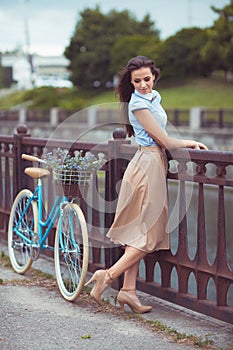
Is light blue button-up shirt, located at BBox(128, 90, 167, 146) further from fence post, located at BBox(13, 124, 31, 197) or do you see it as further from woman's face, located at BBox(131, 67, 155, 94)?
fence post, located at BBox(13, 124, 31, 197)

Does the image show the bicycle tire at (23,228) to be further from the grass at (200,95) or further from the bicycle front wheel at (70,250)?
the grass at (200,95)

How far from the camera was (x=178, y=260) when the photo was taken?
5.95 meters

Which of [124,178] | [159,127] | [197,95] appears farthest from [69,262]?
[197,95]

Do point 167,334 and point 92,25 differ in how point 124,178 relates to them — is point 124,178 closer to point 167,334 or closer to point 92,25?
point 167,334

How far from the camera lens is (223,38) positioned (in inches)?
1871

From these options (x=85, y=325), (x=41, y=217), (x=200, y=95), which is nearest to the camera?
(x=85, y=325)

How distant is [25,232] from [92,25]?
67.0m

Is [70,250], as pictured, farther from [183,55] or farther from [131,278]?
[183,55]

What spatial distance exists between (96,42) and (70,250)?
66.3 m

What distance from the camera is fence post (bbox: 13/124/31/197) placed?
815cm

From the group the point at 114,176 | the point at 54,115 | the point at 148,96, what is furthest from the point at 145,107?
the point at 54,115

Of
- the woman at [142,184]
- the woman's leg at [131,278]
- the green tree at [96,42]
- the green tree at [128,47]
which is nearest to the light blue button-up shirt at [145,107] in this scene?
the woman at [142,184]

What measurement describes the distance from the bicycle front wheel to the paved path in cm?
11

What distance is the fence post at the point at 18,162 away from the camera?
8148 millimetres
